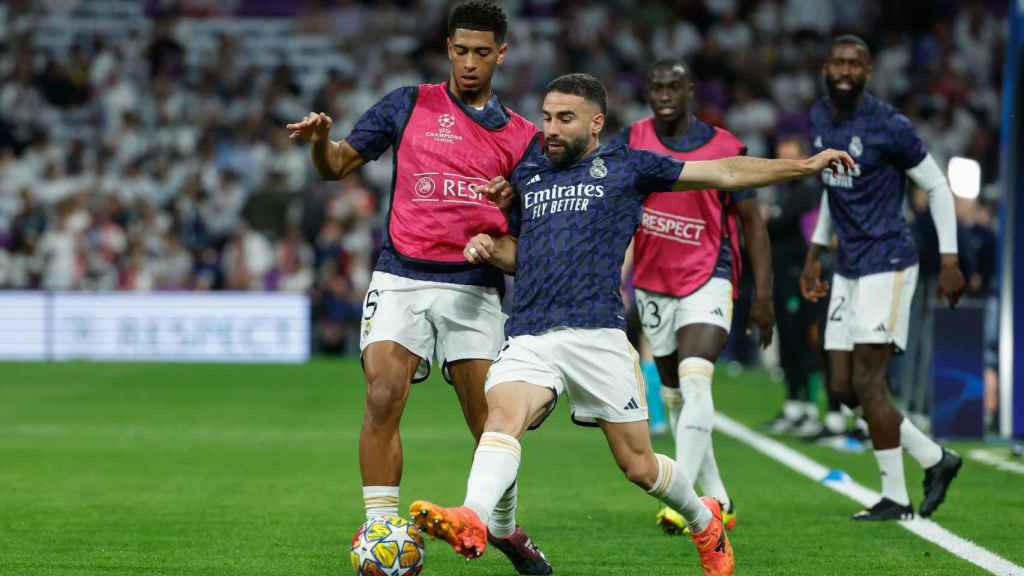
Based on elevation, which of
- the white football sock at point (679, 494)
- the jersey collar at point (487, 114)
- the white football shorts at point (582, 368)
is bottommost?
the white football sock at point (679, 494)

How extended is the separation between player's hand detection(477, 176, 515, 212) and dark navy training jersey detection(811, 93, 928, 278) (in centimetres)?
277

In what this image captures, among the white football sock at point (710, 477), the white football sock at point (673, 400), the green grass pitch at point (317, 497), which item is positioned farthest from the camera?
the white football sock at point (673, 400)

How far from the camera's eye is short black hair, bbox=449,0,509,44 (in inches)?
262

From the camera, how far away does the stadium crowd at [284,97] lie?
73.4ft

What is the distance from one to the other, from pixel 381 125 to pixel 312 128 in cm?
56

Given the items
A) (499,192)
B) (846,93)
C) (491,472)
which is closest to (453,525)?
(491,472)

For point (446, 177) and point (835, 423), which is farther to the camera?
point (835, 423)

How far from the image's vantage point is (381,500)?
6.45 metres

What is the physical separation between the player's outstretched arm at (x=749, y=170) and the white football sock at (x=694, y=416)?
198 cm

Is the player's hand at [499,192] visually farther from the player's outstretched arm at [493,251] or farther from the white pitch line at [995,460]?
the white pitch line at [995,460]

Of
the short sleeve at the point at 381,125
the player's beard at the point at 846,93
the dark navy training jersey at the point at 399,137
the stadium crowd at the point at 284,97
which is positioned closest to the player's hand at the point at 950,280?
the player's beard at the point at 846,93

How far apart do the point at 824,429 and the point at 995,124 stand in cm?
1354

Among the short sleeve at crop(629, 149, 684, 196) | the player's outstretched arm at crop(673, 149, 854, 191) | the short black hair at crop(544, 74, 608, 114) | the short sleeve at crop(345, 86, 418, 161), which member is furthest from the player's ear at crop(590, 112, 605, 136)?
the short sleeve at crop(345, 86, 418, 161)

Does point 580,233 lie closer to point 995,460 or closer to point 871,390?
point 871,390
